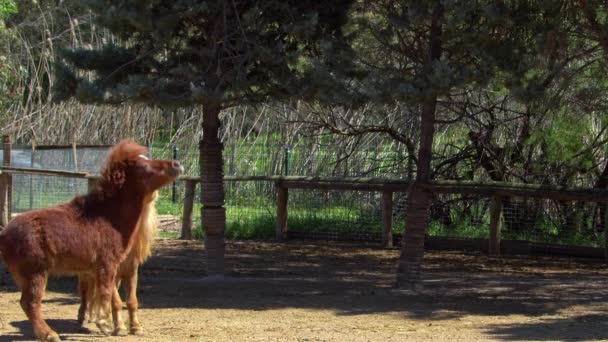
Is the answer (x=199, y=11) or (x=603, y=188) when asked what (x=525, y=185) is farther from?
(x=199, y=11)

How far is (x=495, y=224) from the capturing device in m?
14.3

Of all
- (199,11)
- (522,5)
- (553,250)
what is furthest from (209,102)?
(553,250)

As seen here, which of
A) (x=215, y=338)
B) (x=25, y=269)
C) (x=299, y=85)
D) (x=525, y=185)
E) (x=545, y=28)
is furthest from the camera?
(x=525, y=185)

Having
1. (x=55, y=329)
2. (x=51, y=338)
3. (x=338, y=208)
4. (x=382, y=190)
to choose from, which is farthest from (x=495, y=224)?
(x=51, y=338)

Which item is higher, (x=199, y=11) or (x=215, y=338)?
(x=199, y=11)

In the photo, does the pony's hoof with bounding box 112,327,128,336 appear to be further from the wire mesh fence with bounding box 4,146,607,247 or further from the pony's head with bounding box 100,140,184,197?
the wire mesh fence with bounding box 4,146,607,247

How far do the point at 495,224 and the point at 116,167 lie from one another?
8173mm

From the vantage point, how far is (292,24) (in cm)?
983

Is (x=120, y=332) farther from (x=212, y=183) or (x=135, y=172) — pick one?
(x=212, y=183)

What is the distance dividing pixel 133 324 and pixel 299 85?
11.5 feet

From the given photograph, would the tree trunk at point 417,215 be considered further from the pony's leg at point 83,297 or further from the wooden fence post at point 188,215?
the wooden fence post at point 188,215

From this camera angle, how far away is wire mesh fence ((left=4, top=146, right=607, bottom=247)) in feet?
48.0

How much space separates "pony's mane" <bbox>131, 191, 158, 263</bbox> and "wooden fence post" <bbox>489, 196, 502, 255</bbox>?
7.45 m

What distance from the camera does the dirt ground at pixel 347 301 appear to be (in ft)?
26.8
